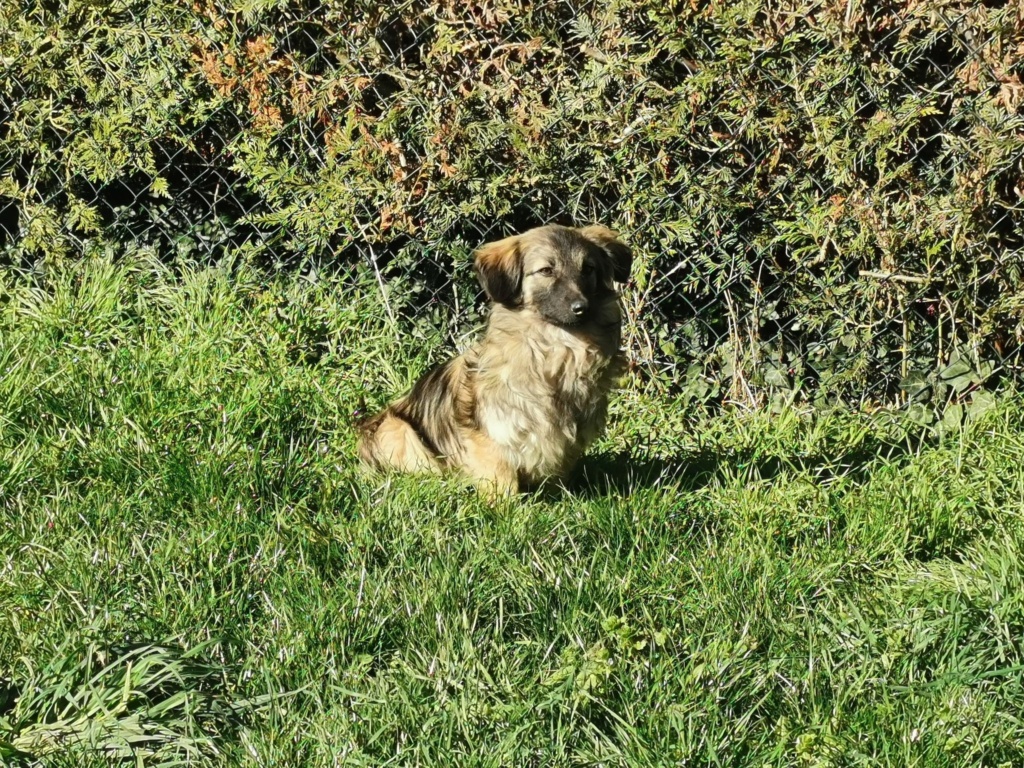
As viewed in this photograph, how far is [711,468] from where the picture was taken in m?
4.62

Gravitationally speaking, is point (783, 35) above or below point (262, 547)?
above

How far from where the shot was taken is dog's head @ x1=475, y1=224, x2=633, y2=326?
4312 mm

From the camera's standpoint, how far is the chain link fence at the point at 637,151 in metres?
4.82

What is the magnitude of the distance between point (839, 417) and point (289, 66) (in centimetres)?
289

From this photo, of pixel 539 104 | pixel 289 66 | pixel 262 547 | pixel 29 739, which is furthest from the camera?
pixel 289 66

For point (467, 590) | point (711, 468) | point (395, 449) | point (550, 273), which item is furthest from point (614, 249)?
point (467, 590)

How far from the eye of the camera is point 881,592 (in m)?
3.44

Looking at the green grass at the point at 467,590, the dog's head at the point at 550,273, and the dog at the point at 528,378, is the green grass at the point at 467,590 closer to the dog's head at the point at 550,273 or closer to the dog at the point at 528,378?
the dog at the point at 528,378

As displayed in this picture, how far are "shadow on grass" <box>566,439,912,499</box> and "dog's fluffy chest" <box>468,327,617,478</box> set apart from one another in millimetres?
174

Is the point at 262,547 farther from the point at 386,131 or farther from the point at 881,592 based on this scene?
the point at 386,131

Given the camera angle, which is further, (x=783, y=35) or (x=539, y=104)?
(x=539, y=104)

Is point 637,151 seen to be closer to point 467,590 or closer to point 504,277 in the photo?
point 504,277

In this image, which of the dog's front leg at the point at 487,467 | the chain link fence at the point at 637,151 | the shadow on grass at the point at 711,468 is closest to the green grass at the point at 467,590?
the shadow on grass at the point at 711,468

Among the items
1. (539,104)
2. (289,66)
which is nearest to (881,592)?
(539,104)
